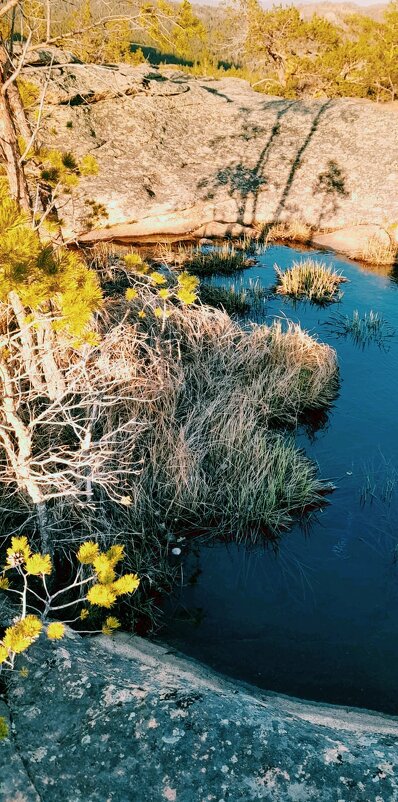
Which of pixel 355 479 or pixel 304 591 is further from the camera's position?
pixel 355 479

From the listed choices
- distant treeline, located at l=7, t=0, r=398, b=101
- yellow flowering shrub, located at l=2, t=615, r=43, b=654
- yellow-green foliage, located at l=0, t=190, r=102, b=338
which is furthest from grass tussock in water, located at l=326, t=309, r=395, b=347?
distant treeline, located at l=7, t=0, r=398, b=101

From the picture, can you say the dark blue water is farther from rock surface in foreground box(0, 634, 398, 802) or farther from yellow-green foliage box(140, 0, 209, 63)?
yellow-green foliage box(140, 0, 209, 63)

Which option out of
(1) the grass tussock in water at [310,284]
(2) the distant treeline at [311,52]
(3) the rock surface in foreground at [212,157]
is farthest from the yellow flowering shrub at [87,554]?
(2) the distant treeline at [311,52]

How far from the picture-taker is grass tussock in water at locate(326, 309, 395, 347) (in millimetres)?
8016

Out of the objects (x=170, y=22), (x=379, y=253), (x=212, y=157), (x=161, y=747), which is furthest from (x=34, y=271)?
(x=212, y=157)

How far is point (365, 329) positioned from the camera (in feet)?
26.8

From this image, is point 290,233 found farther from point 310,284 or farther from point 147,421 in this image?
point 147,421

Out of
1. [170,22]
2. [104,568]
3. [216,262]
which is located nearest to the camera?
[104,568]

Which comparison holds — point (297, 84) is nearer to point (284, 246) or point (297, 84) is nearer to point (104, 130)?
point (104, 130)

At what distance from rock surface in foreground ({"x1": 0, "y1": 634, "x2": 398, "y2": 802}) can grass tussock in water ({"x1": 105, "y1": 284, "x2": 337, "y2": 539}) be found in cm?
180

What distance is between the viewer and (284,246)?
11383mm

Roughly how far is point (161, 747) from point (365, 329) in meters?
7.04

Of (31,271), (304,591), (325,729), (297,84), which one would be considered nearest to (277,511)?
(304,591)

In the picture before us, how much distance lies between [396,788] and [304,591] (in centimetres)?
207
